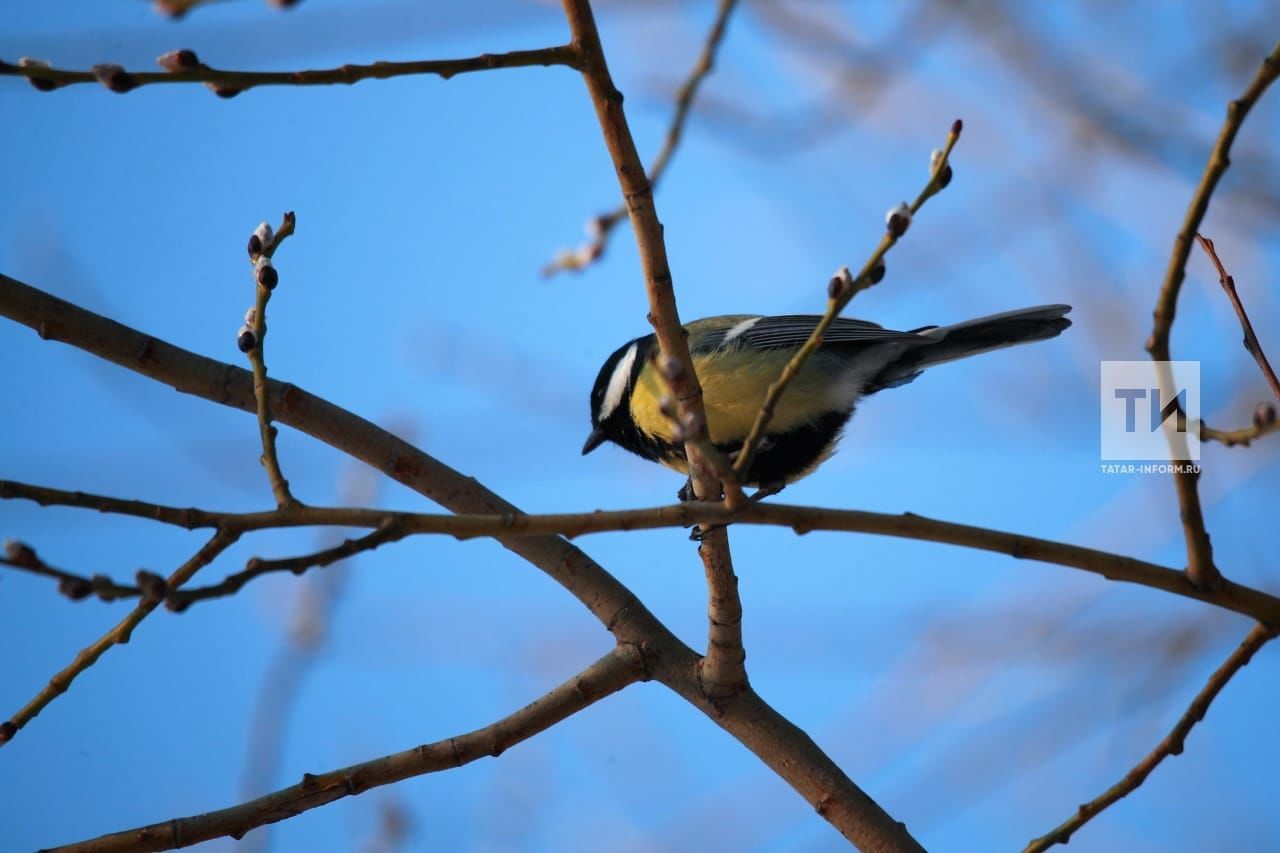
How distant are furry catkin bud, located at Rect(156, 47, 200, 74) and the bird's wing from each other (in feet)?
7.94

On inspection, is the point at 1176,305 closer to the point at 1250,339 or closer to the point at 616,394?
the point at 1250,339

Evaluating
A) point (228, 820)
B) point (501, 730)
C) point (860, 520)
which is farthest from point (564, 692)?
point (860, 520)

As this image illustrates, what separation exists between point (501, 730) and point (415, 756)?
0.19 meters

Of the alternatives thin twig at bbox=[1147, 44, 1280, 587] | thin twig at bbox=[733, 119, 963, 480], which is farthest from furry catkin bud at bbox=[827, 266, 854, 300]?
thin twig at bbox=[1147, 44, 1280, 587]

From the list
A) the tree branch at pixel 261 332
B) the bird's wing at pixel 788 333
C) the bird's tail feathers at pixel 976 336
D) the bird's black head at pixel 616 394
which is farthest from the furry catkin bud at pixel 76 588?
the bird's tail feathers at pixel 976 336

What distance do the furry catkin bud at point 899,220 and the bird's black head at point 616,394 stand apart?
240 centimetres

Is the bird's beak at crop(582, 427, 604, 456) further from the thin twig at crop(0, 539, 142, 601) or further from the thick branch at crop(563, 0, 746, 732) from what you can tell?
the thin twig at crop(0, 539, 142, 601)

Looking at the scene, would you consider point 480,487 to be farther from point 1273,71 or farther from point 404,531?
point 1273,71

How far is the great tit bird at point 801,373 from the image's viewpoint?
3.75 metres

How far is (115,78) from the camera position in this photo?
1586 mm

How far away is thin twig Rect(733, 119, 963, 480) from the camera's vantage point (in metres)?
1.72

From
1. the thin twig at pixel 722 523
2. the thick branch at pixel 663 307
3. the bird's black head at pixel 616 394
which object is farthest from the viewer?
the bird's black head at pixel 616 394

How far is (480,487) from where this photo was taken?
2.86 meters

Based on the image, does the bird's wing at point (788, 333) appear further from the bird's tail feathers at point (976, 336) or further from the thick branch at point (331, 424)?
the thick branch at point (331, 424)
